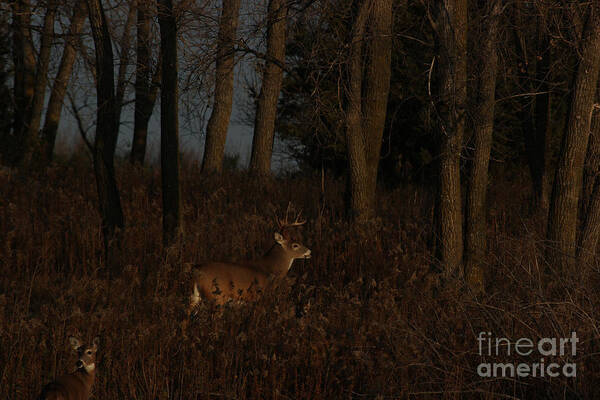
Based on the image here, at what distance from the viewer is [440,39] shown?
966 centimetres

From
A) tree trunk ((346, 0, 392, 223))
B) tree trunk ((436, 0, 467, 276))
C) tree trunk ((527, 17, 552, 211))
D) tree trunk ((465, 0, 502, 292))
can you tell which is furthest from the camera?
tree trunk ((527, 17, 552, 211))

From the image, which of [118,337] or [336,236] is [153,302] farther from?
[336,236]

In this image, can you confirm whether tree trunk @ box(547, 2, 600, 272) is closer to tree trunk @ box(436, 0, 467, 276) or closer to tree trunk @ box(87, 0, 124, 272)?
tree trunk @ box(436, 0, 467, 276)

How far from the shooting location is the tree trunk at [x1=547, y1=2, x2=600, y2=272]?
10.1 meters

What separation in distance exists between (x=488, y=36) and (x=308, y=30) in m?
2.68

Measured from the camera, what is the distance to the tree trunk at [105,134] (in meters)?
10.5

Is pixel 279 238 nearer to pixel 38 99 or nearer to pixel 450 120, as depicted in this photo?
pixel 450 120

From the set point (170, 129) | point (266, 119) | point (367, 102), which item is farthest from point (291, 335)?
point (266, 119)

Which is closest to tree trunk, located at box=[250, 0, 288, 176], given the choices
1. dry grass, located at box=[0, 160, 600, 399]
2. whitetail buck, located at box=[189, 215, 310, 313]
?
dry grass, located at box=[0, 160, 600, 399]

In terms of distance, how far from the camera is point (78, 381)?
541 centimetres

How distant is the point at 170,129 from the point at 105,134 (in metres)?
0.93

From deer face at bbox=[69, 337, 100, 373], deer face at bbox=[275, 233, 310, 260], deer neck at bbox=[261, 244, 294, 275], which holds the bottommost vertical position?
deer face at bbox=[69, 337, 100, 373]

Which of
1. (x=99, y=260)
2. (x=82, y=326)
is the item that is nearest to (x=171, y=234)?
(x=99, y=260)

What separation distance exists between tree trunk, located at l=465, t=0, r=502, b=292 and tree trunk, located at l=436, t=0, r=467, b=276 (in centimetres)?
28
